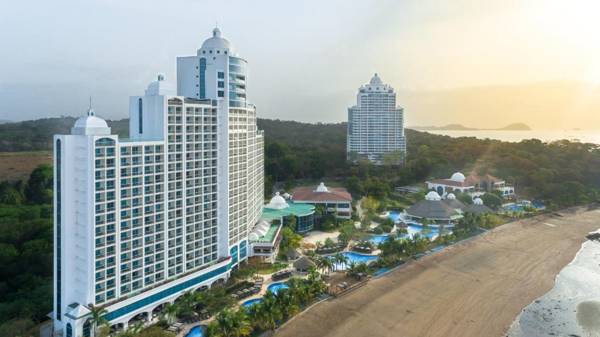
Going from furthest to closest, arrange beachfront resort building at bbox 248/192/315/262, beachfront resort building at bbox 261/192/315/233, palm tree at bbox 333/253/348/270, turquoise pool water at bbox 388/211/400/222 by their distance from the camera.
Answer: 1. turquoise pool water at bbox 388/211/400/222
2. beachfront resort building at bbox 261/192/315/233
3. beachfront resort building at bbox 248/192/315/262
4. palm tree at bbox 333/253/348/270

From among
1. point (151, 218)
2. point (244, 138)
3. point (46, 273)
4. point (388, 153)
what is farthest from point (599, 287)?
point (388, 153)

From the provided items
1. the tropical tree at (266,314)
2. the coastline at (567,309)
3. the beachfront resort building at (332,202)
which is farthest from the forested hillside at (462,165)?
the tropical tree at (266,314)

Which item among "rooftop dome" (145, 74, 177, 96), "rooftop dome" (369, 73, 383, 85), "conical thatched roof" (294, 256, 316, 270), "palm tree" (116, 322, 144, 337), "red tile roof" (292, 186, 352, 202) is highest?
"rooftop dome" (369, 73, 383, 85)

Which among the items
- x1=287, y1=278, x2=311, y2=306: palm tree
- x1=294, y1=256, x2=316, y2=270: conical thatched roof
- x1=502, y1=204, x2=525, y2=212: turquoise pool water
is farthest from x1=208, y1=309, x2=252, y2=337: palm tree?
x1=502, y1=204, x2=525, y2=212: turquoise pool water

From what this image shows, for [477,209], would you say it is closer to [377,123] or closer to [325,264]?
[325,264]

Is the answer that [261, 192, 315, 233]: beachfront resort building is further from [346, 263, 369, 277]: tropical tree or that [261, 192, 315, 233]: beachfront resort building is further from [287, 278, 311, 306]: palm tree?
[287, 278, 311, 306]: palm tree

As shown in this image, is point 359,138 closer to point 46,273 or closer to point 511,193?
point 511,193
